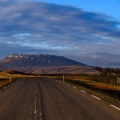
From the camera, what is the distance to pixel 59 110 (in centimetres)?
1652

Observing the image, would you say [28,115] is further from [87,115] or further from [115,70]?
[115,70]

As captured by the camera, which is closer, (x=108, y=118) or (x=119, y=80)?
(x=108, y=118)

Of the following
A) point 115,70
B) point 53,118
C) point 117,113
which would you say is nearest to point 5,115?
Result: point 53,118

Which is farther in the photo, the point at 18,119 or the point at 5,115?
the point at 5,115

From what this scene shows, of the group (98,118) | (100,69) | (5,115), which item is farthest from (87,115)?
(100,69)

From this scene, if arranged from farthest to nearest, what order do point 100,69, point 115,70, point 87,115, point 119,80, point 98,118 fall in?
1. point 100,69
2. point 115,70
3. point 119,80
4. point 87,115
5. point 98,118

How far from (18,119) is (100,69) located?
14844 cm

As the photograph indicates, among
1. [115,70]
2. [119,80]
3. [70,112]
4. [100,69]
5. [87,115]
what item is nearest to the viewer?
[87,115]

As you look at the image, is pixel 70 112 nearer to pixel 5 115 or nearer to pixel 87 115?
pixel 87 115

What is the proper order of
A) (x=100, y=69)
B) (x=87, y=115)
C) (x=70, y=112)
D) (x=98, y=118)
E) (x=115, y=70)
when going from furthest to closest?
(x=100, y=69)
(x=115, y=70)
(x=70, y=112)
(x=87, y=115)
(x=98, y=118)

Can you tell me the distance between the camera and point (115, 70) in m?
150

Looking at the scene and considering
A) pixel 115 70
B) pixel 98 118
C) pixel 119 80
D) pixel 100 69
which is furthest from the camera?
pixel 100 69

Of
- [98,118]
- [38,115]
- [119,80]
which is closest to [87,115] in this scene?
[98,118]

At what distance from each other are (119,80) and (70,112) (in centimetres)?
5149
